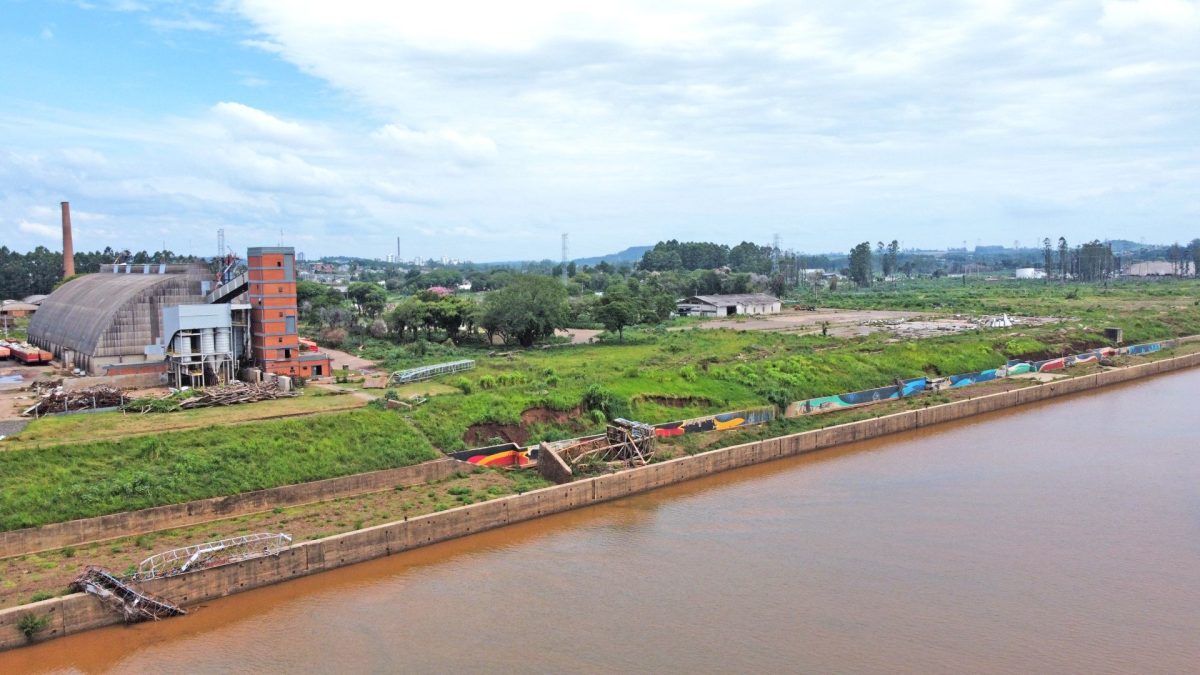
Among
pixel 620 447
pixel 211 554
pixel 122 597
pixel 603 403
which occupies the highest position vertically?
pixel 603 403

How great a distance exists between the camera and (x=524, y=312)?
2208 inches

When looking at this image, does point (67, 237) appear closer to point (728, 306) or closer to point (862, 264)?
point (728, 306)

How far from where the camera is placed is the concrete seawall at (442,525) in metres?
20.1

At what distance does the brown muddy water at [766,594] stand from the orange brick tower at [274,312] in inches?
693

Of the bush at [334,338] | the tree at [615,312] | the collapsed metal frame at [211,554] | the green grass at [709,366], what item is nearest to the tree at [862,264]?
the green grass at [709,366]

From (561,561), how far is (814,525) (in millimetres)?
8506

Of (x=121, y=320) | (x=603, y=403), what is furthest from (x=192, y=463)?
(x=121, y=320)

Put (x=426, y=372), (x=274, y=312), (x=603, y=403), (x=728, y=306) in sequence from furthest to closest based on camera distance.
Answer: (x=728, y=306) → (x=426, y=372) → (x=274, y=312) → (x=603, y=403)

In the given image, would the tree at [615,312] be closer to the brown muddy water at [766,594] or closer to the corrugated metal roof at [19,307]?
the brown muddy water at [766,594]

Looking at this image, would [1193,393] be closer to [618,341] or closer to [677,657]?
[618,341]

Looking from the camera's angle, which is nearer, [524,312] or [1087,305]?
[524,312]

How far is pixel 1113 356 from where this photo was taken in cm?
6072

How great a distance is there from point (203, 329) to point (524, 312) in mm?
22117

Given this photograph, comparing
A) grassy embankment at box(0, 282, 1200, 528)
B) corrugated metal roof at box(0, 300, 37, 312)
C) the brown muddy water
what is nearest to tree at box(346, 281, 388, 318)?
grassy embankment at box(0, 282, 1200, 528)
